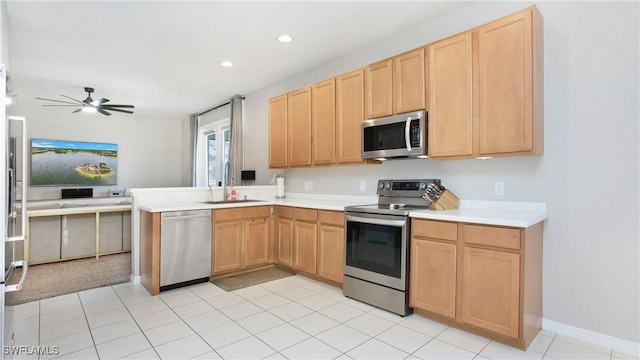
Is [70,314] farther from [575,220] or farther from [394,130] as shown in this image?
[575,220]

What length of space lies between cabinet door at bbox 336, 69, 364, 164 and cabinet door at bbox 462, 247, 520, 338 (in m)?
1.59

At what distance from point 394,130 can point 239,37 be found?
1.95m

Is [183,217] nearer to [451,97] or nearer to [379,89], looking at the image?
[379,89]

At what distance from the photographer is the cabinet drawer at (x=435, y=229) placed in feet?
8.16

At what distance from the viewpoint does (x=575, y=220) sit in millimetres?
2396

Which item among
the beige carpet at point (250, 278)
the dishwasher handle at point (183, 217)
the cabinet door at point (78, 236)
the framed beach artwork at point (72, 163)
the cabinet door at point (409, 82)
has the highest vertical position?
the cabinet door at point (409, 82)

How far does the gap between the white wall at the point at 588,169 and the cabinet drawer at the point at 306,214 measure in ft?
5.82

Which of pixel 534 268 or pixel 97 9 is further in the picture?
pixel 97 9

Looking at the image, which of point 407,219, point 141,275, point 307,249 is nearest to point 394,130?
point 407,219

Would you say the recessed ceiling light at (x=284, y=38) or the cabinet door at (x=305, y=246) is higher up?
the recessed ceiling light at (x=284, y=38)

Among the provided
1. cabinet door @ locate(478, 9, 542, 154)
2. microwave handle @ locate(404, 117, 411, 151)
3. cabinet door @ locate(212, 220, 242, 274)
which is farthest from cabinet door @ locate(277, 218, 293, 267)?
cabinet door @ locate(478, 9, 542, 154)

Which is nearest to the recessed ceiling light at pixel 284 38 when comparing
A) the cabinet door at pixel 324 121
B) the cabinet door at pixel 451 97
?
the cabinet door at pixel 324 121

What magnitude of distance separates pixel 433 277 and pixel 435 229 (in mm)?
381

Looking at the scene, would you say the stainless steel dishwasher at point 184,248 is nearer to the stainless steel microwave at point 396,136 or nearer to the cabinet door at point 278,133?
the cabinet door at point 278,133
